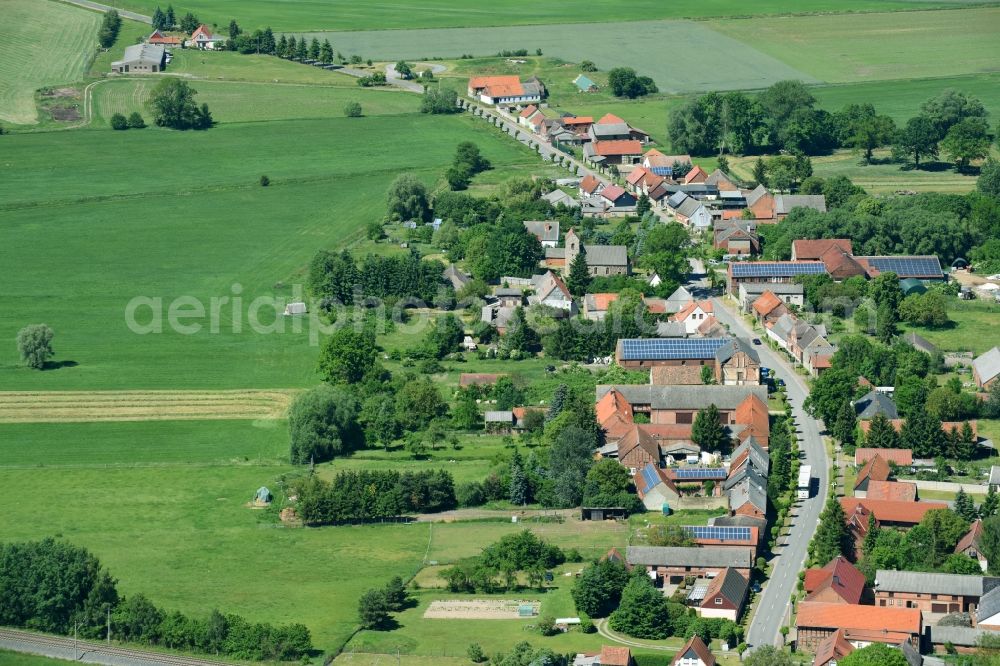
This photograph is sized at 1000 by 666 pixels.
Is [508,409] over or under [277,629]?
over

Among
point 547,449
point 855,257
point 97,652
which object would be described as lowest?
point 97,652

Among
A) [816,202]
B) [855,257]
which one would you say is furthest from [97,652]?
[816,202]

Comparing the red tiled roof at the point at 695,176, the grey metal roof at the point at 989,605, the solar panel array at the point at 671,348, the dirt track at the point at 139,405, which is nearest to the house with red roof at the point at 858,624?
the grey metal roof at the point at 989,605

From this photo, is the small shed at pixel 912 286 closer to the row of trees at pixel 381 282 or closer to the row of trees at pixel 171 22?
the row of trees at pixel 381 282

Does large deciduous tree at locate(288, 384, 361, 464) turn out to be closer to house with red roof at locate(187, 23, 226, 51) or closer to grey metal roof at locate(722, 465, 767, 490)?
grey metal roof at locate(722, 465, 767, 490)

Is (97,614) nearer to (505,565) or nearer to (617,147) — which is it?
(505,565)

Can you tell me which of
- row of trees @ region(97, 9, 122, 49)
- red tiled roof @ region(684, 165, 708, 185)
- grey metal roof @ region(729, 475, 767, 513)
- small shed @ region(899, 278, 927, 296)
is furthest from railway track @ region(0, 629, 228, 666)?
row of trees @ region(97, 9, 122, 49)

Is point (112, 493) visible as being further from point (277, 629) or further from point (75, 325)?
point (75, 325)
